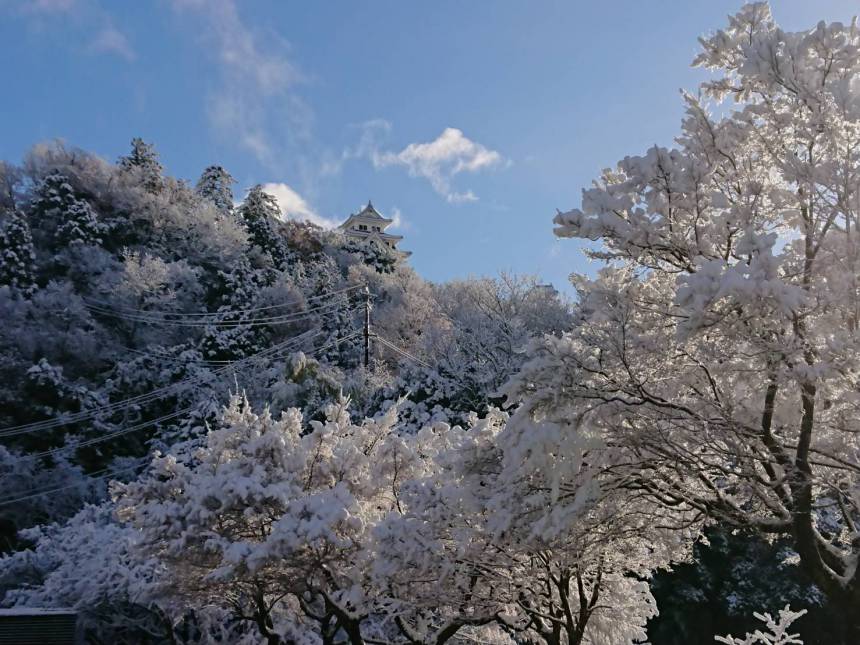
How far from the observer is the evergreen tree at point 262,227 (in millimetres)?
33469

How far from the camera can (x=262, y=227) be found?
3369 centimetres

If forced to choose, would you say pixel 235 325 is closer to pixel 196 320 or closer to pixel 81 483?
pixel 196 320

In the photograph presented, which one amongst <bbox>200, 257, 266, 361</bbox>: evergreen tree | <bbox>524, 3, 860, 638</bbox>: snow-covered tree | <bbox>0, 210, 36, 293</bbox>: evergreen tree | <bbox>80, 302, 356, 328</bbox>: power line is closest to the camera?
<bbox>524, 3, 860, 638</bbox>: snow-covered tree

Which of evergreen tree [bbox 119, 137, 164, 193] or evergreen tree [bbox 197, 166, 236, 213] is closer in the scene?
evergreen tree [bbox 119, 137, 164, 193]

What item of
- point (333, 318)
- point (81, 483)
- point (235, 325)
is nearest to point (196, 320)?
point (235, 325)

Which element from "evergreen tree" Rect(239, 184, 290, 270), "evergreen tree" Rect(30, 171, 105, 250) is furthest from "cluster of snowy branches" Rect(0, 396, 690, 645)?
"evergreen tree" Rect(239, 184, 290, 270)

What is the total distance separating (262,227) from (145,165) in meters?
8.79

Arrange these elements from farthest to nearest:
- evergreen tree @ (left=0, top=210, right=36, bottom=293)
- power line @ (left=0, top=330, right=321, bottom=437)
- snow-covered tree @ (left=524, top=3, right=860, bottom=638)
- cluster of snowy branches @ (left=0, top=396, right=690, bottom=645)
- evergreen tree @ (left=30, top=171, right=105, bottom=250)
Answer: evergreen tree @ (left=30, top=171, right=105, bottom=250)
evergreen tree @ (left=0, top=210, right=36, bottom=293)
power line @ (left=0, top=330, right=321, bottom=437)
cluster of snowy branches @ (left=0, top=396, right=690, bottom=645)
snow-covered tree @ (left=524, top=3, right=860, bottom=638)

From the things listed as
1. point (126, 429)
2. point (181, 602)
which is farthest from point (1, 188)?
point (181, 602)

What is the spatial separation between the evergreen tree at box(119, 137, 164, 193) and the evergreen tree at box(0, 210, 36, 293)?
28.5 ft

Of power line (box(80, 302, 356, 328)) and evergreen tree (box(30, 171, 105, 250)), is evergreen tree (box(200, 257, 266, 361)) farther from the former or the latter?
evergreen tree (box(30, 171, 105, 250))

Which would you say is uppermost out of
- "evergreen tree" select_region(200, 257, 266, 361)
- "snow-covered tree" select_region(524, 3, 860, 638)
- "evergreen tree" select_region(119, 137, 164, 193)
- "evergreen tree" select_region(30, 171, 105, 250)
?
"evergreen tree" select_region(119, 137, 164, 193)

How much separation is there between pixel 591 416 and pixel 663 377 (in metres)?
1.12

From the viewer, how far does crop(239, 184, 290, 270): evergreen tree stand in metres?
33.5
